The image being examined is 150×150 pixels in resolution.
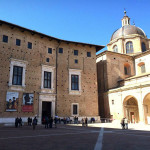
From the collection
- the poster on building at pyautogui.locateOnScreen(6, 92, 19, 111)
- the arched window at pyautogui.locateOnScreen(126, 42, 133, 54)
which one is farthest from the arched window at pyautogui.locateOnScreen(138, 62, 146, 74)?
the poster on building at pyautogui.locateOnScreen(6, 92, 19, 111)

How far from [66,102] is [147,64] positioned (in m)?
18.6

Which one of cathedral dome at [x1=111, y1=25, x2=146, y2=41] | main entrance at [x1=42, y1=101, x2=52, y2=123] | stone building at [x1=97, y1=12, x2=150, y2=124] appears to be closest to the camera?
main entrance at [x1=42, y1=101, x2=52, y2=123]

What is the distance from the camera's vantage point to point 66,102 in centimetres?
2539

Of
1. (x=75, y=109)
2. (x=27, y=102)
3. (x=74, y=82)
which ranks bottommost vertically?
(x=75, y=109)

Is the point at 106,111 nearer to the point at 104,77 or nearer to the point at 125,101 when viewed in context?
the point at 125,101

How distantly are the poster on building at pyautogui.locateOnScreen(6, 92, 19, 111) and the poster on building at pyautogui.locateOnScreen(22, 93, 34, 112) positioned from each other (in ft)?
3.35

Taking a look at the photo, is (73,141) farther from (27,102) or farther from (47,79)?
(47,79)

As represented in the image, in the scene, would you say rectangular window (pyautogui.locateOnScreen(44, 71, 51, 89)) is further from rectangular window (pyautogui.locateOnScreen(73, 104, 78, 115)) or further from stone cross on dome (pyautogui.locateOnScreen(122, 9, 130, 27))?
stone cross on dome (pyautogui.locateOnScreen(122, 9, 130, 27))

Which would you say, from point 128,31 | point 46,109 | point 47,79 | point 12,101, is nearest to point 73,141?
point 12,101

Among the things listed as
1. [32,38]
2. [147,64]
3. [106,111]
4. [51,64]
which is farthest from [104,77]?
[32,38]

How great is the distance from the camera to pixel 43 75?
24.4m

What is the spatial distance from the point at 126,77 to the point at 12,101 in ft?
75.1

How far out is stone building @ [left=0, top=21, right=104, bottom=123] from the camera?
21484 mm

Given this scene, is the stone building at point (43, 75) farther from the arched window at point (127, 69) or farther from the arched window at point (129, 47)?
the arched window at point (129, 47)
